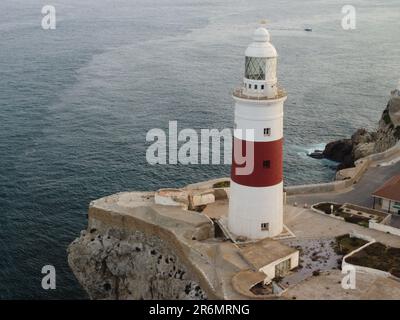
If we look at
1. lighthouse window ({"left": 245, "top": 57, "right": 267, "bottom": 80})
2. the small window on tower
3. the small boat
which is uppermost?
lighthouse window ({"left": 245, "top": 57, "right": 267, "bottom": 80})

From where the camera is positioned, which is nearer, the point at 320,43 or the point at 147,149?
the point at 147,149

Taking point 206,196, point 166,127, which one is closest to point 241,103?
point 206,196

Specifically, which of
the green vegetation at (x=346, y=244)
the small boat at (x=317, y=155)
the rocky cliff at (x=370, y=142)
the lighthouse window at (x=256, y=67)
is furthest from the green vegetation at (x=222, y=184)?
the small boat at (x=317, y=155)

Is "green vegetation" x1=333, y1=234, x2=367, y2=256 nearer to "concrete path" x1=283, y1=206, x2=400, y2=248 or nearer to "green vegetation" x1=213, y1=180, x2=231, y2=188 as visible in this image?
"concrete path" x1=283, y1=206, x2=400, y2=248

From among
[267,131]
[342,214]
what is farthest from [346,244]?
[267,131]

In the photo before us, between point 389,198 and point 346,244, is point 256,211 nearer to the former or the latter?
point 346,244

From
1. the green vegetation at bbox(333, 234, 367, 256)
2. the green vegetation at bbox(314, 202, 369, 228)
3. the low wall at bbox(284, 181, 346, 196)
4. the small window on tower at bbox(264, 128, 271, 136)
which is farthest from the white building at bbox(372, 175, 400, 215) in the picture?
the small window on tower at bbox(264, 128, 271, 136)

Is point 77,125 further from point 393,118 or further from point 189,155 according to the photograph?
point 393,118
